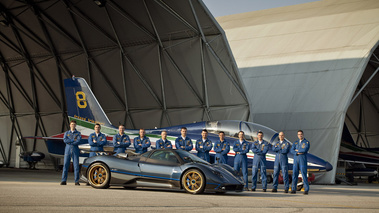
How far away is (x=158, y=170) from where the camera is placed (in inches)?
493

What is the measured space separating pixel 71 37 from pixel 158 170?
17.6 metres

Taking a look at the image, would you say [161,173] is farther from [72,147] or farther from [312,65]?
[312,65]

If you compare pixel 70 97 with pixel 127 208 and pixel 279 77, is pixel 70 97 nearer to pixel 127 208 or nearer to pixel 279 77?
pixel 279 77

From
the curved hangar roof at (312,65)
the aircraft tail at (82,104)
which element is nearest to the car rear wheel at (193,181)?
the aircraft tail at (82,104)

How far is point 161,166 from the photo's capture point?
12562mm

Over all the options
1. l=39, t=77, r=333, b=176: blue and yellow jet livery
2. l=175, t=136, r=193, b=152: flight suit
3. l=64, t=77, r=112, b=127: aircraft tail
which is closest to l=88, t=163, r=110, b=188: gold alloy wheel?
l=175, t=136, r=193, b=152: flight suit

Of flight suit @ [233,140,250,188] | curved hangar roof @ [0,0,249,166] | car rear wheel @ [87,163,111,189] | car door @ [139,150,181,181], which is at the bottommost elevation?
car rear wheel @ [87,163,111,189]

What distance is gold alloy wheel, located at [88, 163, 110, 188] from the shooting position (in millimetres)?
12961

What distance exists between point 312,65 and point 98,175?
18245 millimetres

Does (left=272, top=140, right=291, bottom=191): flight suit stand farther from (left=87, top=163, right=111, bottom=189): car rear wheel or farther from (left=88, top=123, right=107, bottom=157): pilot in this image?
(left=88, top=123, right=107, bottom=157): pilot

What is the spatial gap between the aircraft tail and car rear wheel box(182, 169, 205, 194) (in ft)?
37.5

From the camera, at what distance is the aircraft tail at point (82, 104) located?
904 inches

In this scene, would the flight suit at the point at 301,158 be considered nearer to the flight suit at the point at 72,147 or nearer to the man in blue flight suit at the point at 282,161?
the man in blue flight suit at the point at 282,161

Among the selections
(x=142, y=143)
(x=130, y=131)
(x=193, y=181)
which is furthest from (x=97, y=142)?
(x=130, y=131)
